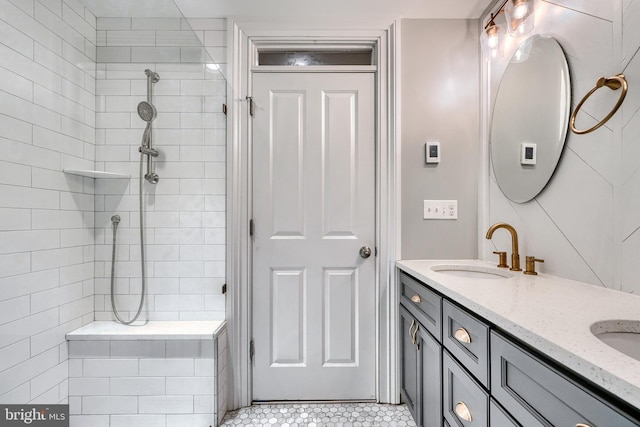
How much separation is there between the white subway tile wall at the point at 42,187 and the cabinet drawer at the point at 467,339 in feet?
5.22

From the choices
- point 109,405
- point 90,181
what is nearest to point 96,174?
point 90,181

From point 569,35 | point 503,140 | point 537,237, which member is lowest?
point 537,237

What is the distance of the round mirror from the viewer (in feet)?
3.67

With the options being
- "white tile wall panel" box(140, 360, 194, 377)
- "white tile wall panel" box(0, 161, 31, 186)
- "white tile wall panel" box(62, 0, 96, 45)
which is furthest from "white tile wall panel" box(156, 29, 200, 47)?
"white tile wall panel" box(140, 360, 194, 377)

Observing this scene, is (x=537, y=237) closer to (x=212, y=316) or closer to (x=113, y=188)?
(x=212, y=316)

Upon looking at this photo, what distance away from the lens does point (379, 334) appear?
1623 millimetres

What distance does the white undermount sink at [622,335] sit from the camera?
67 centimetres

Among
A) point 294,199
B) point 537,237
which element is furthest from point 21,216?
point 537,237

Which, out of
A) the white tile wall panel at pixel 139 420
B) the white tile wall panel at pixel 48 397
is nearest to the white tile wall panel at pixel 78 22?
the white tile wall panel at pixel 48 397

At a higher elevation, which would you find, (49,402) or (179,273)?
(179,273)

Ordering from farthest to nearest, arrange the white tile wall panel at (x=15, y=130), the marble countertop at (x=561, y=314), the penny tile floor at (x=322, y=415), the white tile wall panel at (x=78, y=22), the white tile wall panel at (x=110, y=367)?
the penny tile floor at (x=322, y=415), the white tile wall panel at (x=110, y=367), the white tile wall panel at (x=78, y=22), the white tile wall panel at (x=15, y=130), the marble countertop at (x=561, y=314)

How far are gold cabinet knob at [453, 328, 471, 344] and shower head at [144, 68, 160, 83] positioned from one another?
6.13ft

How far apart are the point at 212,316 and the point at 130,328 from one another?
397mm

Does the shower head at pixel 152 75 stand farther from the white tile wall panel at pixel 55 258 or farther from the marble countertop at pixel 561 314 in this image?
the marble countertop at pixel 561 314
